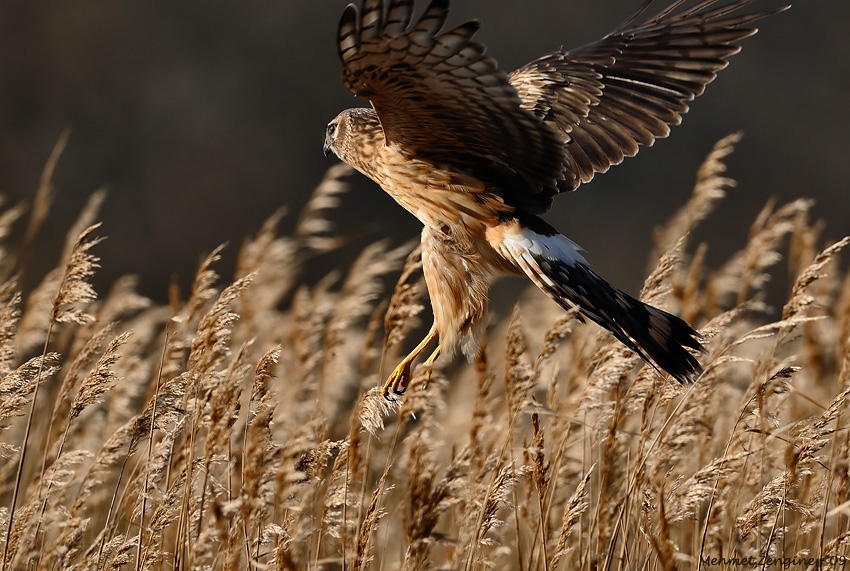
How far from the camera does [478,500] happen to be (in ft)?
7.21

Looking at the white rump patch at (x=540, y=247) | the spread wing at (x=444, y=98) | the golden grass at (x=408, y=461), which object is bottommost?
the golden grass at (x=408, y=461)

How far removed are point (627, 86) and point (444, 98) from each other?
1.36 metres

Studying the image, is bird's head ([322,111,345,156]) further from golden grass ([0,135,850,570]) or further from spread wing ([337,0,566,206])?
golden grass ([0,135,850,570])

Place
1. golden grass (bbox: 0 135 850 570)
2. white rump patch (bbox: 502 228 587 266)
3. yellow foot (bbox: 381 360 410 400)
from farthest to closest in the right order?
white rump patch (bbox: 502 228 587 266), yellow foot (bbox: 381 360 410 400), golden grass (bbox: 0 135 850 570)

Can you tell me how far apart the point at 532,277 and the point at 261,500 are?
1.64 metres

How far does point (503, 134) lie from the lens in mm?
3146

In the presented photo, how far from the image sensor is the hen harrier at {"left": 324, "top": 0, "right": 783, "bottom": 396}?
263 centimetres

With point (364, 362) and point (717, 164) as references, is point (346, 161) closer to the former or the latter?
point (364, 362)

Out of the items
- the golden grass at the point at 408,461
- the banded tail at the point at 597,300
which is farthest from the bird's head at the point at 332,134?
the golden grass at the point at 408,461

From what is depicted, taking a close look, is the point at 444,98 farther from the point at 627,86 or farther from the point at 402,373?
the point at 627,86

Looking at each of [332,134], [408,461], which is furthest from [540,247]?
[408,461]

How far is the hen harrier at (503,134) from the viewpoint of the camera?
2.63 m

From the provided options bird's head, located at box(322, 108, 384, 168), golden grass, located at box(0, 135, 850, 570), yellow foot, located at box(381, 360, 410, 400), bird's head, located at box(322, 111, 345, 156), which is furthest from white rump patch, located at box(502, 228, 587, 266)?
bird's head, located at box(322, 111, 345, 156)

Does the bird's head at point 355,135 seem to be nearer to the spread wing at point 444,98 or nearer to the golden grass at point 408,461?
the spread wing at point 444,98
